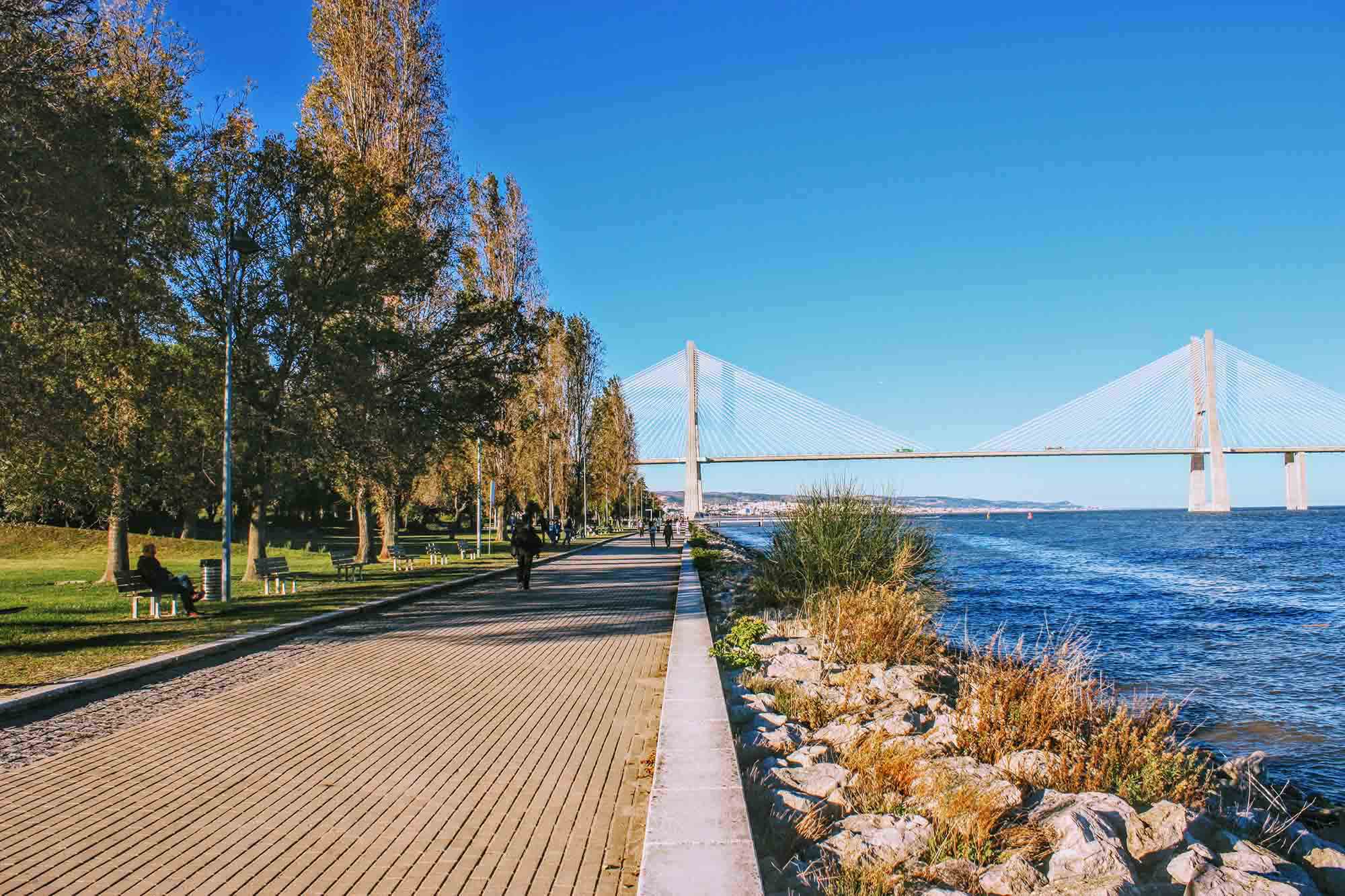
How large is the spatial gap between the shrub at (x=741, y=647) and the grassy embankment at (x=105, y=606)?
246 inches

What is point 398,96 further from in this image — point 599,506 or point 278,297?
point 599,506

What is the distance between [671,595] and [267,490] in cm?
935

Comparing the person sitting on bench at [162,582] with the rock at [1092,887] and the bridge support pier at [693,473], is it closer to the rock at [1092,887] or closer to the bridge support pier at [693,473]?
the rock at [1092,887]

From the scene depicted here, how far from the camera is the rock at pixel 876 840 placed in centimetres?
440

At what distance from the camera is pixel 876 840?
15.0 feet

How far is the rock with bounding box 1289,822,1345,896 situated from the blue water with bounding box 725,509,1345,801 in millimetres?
2626

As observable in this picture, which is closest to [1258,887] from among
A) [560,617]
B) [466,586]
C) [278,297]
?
[560,617]

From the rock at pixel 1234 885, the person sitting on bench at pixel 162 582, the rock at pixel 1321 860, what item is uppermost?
the person sitting on bench at pixel 162 582

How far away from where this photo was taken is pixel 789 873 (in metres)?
4.33

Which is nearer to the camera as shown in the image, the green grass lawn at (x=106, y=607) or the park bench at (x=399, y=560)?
the green grass lawn at (x=106, y=607)

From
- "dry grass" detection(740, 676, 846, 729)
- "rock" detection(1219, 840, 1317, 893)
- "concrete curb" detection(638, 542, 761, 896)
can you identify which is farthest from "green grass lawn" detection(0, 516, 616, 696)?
"rock" detection(1219, 840, 1317, 893)

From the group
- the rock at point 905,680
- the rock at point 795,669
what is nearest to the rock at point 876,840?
the rock at point 905,680

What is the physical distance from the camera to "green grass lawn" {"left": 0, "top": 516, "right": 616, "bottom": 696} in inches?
402

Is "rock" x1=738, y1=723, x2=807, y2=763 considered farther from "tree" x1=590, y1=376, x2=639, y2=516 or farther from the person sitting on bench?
"tree" x1=590, y1=376, x2=639, y2=516
